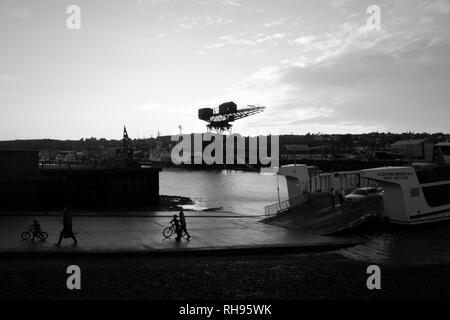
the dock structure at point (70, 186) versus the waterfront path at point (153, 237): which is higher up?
the dock structure at point (70, 186)

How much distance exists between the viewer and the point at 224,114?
133 m

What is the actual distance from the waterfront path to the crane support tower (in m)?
108

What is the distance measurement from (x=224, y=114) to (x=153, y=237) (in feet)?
378

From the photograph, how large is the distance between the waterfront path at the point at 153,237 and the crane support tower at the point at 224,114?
108 meters

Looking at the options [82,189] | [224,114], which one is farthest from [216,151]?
[82,189]

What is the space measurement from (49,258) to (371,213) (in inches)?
571

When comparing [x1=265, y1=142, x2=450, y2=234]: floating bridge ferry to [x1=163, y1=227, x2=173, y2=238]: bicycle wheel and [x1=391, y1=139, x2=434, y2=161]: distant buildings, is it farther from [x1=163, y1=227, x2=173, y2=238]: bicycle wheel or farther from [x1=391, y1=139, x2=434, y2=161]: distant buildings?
[x1=391, y1=139, x2=434, y2=161]: distant buildings

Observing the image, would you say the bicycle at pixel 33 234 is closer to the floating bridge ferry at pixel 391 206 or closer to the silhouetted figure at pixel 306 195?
the floating bridge ferry at pixel 391 206

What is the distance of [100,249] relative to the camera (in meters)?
16.0

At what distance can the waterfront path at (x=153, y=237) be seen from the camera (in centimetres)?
1630

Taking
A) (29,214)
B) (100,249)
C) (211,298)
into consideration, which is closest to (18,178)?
(29,214)

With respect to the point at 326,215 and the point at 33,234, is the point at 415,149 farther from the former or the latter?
the point at 33,234

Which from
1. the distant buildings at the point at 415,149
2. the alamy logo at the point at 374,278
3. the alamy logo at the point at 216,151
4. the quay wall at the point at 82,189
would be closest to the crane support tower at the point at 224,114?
the alamy logo at the point at 216,151
